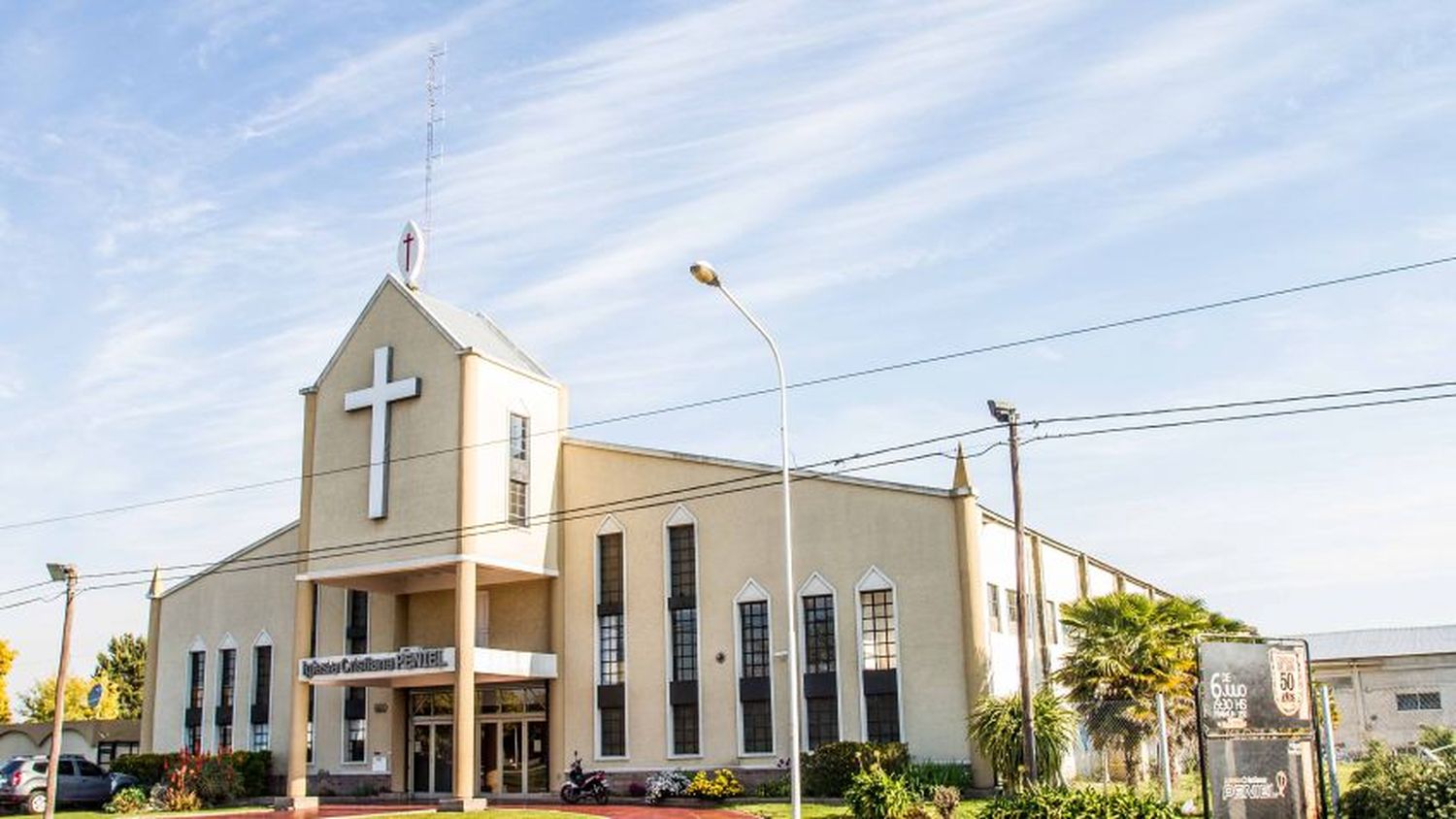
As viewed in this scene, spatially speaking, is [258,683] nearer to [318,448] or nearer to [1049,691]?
[318,448]

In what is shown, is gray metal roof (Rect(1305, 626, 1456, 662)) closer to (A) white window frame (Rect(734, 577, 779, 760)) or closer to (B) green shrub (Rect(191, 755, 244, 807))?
(A) white window frame (Rect(734, 577, 779, 760))

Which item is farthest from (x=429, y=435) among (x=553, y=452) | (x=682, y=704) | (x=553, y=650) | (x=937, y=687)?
(x=937, y=687)

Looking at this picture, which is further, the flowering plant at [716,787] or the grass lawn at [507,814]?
the flowering plant at [716,787]

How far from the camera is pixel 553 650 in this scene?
1686 inches

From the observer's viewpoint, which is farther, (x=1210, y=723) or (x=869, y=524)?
(x=869, y=524)

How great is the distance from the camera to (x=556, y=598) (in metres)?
43.2

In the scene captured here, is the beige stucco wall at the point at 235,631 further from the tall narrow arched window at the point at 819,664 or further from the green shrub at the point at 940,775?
the green shrub at the point at 940,775

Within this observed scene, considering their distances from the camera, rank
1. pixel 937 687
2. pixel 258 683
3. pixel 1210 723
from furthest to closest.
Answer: pixel 258 683
pixel 937 687
pixel 1210 723

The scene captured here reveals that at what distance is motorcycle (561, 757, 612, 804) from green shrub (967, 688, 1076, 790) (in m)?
12.2

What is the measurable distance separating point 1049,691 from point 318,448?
25.2 metres

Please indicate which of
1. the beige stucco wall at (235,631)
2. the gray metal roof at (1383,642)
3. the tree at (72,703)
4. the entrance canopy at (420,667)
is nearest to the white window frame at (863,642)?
the entrance canopy at (420,667)

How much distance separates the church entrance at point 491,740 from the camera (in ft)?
141

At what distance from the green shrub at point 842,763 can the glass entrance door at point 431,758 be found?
551 inches

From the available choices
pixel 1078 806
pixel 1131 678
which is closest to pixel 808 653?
pixel 1131 678
